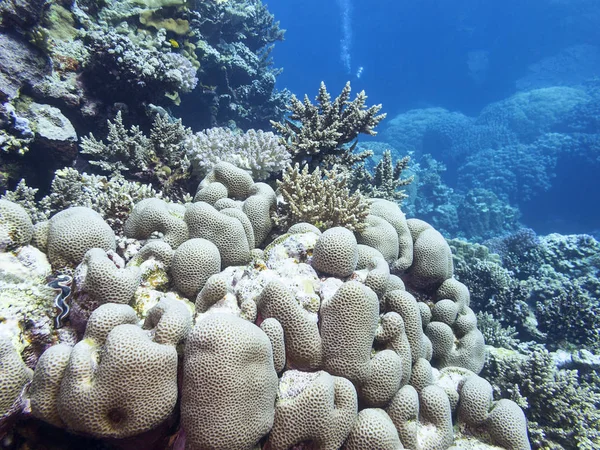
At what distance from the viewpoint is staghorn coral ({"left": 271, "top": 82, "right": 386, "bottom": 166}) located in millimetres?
4891

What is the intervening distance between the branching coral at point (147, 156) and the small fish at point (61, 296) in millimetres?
2377

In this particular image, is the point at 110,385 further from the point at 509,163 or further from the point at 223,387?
the point at 509,163

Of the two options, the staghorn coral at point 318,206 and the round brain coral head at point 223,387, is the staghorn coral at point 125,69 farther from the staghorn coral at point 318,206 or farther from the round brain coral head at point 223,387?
the round brain coral head at point 223,387

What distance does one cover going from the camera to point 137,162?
4578 mm

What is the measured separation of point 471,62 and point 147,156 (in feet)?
216

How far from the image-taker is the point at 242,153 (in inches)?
175

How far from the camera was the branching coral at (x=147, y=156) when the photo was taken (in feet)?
14.8

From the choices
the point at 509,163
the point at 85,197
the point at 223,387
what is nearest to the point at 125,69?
the point at 85,197

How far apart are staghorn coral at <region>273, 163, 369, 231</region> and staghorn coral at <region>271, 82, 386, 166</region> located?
4.22ft

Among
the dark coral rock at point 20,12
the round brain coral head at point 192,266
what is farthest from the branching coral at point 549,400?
the dark coral rock at point 20,12

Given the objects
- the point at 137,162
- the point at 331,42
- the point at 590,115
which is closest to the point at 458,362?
the point at 137,162

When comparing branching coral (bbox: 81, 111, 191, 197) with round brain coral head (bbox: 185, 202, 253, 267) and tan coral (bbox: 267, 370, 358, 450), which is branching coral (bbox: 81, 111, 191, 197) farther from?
tan coral (bbox: 267, 370, 358, 450)

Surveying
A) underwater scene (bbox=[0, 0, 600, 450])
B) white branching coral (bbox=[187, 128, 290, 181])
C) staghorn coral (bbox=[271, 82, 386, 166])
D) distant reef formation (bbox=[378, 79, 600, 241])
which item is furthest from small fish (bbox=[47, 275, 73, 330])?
distant reef formation (bbox=[378, 79, 600, 241])

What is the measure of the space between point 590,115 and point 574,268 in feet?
85.1
